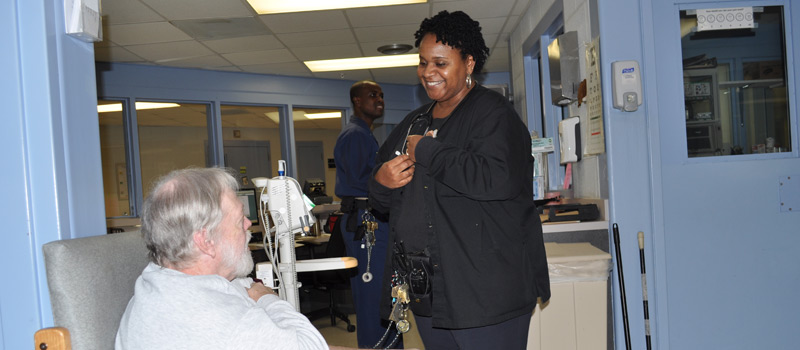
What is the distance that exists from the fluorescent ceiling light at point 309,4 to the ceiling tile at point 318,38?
31.1 inches

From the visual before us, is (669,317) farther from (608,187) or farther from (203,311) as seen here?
(203,311)

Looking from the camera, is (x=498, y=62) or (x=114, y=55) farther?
(x=498, y=62)

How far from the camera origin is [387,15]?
5055 millimetres

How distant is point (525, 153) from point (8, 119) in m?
1.34

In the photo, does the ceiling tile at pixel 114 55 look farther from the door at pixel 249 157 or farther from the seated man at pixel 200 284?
the seated man at pixel 200 284

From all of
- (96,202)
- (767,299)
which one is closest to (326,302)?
(767,299)

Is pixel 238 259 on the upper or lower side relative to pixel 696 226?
upper

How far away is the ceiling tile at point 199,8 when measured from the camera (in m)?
4.36

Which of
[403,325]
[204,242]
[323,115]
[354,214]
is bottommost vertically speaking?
[403,325]

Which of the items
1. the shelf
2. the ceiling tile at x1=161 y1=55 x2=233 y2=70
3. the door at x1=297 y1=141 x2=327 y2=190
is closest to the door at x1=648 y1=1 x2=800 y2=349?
the shelf

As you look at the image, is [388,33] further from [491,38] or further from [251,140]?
[251,140]

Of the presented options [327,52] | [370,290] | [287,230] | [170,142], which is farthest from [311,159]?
[287,230]

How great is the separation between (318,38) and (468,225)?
4541 millimetres

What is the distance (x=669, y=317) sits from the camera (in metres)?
2.69
